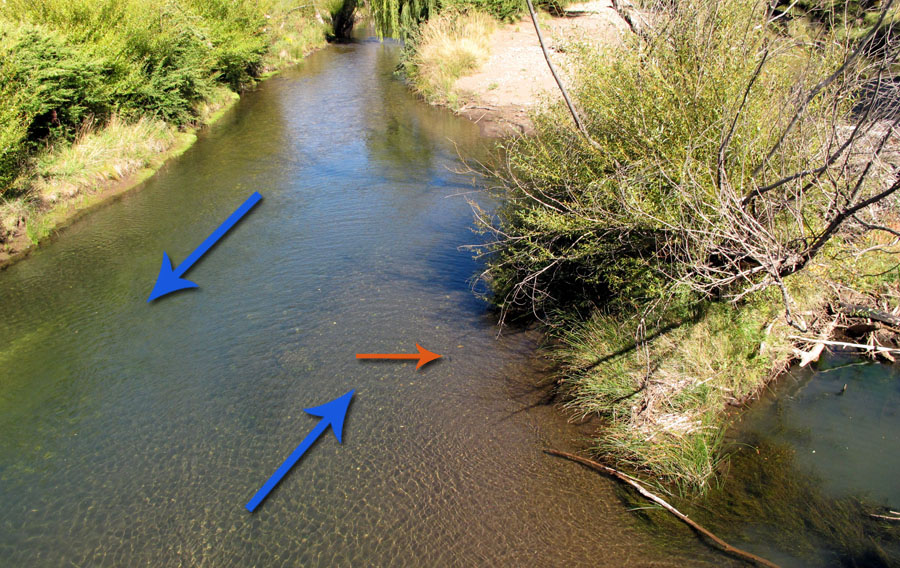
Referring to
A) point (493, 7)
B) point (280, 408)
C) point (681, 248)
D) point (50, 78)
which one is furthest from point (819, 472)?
point (493, 7)

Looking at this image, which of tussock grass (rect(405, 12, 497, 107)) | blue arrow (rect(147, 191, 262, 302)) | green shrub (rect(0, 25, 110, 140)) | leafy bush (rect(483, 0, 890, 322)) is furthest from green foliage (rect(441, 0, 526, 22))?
leafy bush (rect(483, 0, 890, 322))

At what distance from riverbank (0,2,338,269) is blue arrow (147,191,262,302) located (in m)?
2.99

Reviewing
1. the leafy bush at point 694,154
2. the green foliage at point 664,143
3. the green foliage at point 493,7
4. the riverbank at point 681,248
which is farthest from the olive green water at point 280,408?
the green foliage at point 493,7

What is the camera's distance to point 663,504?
6.01 metres

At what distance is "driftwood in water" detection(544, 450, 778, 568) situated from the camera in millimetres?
5590

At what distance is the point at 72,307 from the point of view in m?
9.91

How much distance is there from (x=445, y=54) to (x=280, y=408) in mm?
18807

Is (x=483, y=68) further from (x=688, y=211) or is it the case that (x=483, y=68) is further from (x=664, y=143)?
(x=688, y=211)

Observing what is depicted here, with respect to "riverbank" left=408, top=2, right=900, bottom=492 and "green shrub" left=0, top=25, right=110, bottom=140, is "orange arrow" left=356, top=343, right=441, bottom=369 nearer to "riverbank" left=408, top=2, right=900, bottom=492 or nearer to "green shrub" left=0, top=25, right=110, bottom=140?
"riverbank" left=408, top=2, right=900, bottom=492

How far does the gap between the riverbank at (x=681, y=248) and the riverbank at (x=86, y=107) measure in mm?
9751

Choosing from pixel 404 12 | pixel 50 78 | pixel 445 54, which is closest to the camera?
pixel 50 78

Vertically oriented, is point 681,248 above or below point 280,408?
above

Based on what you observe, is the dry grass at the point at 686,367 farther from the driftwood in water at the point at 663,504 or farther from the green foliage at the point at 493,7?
the green foliage at the point at 493,7

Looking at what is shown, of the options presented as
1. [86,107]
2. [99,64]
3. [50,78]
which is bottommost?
[86,107]
